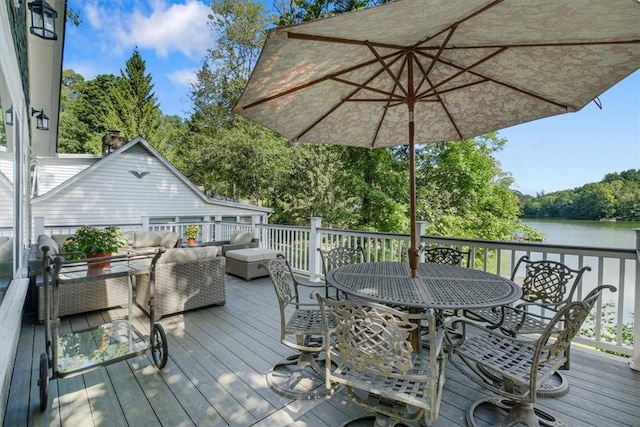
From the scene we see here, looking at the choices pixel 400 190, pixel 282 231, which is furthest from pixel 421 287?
pixel 400 190

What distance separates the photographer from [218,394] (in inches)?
98.3

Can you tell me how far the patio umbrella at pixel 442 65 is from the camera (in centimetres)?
195

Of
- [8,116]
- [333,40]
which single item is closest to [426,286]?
[333,40]

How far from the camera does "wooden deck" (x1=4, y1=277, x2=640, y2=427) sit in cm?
221

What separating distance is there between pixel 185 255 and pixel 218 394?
81.4 inches

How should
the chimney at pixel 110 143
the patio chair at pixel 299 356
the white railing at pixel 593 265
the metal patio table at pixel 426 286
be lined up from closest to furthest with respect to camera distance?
1. the metal patio table at pixel 426 286
2. the patio chair at pixel 299 356
3. the white railing at pixel 593 265
4. the chimney at pixel 110 143

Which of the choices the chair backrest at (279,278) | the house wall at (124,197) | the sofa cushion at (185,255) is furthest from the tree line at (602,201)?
the house wall at (124,197)

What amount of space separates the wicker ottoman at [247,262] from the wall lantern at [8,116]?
3.82 meters

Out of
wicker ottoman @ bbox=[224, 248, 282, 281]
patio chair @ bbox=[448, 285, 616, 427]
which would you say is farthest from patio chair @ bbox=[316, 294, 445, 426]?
wicker ottoman @ bbox=[224, 248, 282, 281]

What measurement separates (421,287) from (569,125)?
2232cm

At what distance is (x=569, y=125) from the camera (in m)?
19.1

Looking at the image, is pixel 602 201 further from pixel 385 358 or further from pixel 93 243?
pixel 93 243

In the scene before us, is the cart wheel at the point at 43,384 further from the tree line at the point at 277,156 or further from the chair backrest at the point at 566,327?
the tree line at the point at 277,156

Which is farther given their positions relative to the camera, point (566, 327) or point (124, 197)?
point (124, 197)
